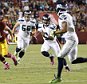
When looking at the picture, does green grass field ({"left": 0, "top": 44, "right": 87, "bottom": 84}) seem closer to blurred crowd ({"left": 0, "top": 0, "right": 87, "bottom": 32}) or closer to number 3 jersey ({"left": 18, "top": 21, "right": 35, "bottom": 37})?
number 3 jersey ({"left": 18, "top": 21, "right": 35, "bottom": 37})

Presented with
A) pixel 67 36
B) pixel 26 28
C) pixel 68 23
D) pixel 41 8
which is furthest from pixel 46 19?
pixel 41 8

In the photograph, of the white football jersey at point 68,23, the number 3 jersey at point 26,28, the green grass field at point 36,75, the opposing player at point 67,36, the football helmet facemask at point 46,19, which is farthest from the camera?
the number 3 jersey at point 26,28

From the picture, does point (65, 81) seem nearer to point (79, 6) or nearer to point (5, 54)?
point (5, 54)

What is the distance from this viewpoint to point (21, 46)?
55.5 ft

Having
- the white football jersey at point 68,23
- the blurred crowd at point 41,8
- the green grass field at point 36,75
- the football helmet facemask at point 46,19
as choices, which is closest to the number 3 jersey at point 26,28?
the football helmet facemask at point 46,19

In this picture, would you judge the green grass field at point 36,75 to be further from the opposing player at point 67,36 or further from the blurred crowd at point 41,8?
the blurred crowd at point 41,8

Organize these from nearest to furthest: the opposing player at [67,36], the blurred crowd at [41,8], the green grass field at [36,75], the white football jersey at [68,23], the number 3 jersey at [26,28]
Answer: the opposing player at [67,36] → the white football jersey at [68,23] → the green grass field at [36,75] → the number 3 jersey at [26,28] → the blurred crowd at [41,8]

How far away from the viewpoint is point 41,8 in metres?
34.2

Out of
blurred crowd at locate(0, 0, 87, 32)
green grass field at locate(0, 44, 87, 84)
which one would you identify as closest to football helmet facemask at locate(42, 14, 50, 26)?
green grass field at locate(0, 44, 87, 84)

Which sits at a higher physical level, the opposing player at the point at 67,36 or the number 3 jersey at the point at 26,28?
the opposing player at the point at 67,36

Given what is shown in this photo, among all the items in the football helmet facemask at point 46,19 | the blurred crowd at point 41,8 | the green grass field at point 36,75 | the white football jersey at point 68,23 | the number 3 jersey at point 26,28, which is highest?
the white football jersey at point 68,23

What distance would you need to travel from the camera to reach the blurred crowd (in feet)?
106

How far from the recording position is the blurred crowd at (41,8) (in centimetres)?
3238

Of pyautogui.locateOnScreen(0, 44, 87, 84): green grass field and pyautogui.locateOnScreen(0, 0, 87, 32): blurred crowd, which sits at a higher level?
pyautogui.locateOnScreen(0, 44, 87, 84): green grass field
